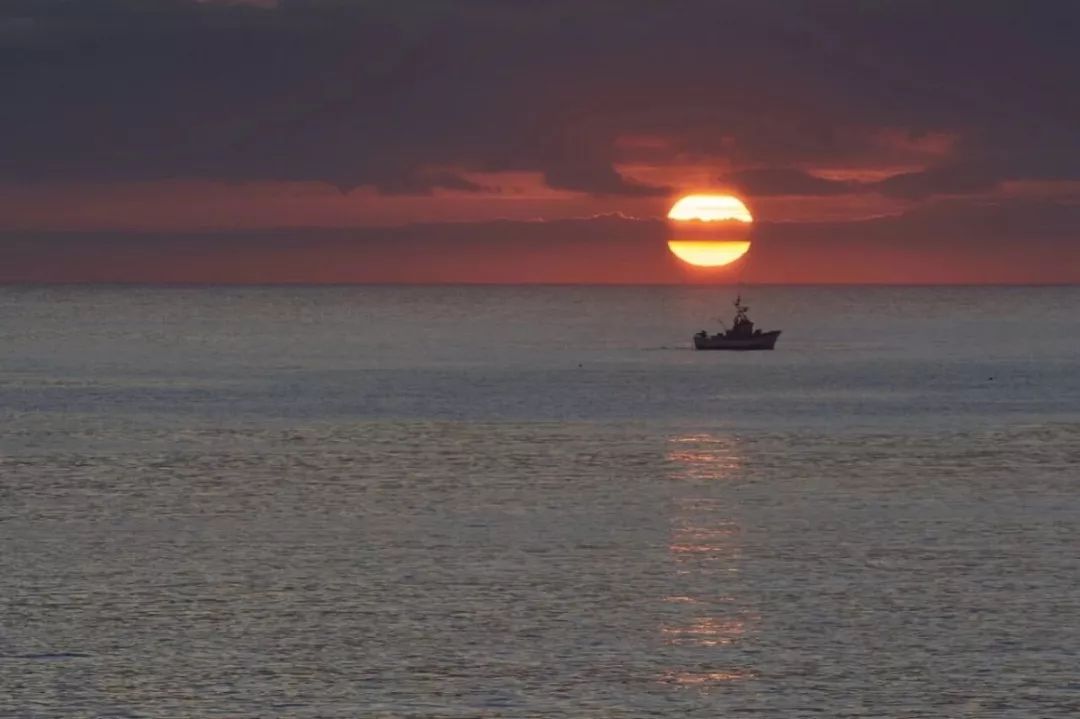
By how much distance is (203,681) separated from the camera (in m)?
36.3

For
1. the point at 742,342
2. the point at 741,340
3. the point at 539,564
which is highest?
the point at 741,340

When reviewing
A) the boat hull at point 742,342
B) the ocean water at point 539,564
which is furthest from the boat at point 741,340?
the ocean water at point 539,564

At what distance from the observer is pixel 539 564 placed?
4975cm

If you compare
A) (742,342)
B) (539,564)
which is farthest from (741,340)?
(539,564)

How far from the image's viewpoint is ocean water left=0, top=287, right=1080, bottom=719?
35875mm

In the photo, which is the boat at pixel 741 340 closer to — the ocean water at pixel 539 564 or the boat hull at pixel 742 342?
the boat hull at pixel 742 342

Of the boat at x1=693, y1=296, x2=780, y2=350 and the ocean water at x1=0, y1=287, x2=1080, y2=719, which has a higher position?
the boat at x1=693, y1=296, x2=780, y2=350

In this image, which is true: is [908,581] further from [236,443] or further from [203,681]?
[236,443]

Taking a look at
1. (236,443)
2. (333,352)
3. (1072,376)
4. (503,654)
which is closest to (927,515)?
(503,654)

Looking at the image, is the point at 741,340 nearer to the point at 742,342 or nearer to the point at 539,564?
the point at 742,342

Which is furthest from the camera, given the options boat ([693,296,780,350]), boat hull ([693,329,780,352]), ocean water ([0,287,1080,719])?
boat hull ([693,329,780,352])

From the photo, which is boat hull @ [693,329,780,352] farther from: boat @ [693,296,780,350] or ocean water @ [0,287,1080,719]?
ocean water @ [0,287,1080,719]

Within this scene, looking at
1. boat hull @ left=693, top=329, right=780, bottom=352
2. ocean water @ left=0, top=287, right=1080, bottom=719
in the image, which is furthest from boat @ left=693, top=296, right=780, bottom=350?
ocean water @ left=0, top=287, right=1080, bottom=719

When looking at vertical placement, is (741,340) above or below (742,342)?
above
